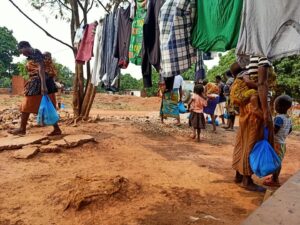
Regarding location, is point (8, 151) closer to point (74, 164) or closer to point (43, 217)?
point (74, 164)

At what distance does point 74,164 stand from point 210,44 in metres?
2.74

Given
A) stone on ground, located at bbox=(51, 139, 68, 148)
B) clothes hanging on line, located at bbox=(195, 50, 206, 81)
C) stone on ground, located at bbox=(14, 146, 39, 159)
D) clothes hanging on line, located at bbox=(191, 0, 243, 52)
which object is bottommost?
stone on ground, located at bbox=(14, 146, 39, 159)

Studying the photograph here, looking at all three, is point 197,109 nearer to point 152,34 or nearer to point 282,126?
point 282,126

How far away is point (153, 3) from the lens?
3.43 metres

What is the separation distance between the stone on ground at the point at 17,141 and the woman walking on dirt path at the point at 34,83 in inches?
16.5

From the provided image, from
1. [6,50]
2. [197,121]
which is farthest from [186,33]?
[6,50]

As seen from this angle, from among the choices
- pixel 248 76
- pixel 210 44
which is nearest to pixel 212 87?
pixel 248 76

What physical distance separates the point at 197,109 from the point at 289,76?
8.68 metres

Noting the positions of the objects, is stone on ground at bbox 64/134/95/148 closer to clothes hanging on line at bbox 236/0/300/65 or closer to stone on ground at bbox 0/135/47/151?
stone on ground at bbox 0/135/47/151

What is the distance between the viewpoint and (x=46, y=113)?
5.58m

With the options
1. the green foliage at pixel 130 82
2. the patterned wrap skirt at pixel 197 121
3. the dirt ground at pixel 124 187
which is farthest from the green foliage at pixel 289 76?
the green foliage at pixel 130 82

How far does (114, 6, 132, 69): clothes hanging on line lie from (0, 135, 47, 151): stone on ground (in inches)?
80.4

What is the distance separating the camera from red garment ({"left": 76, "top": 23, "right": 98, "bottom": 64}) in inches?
216

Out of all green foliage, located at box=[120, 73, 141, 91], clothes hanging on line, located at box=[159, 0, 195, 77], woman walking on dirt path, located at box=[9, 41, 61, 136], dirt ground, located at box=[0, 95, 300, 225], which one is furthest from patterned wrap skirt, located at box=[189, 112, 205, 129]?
green foliage, located at box=[120, 73, 141, 91]
